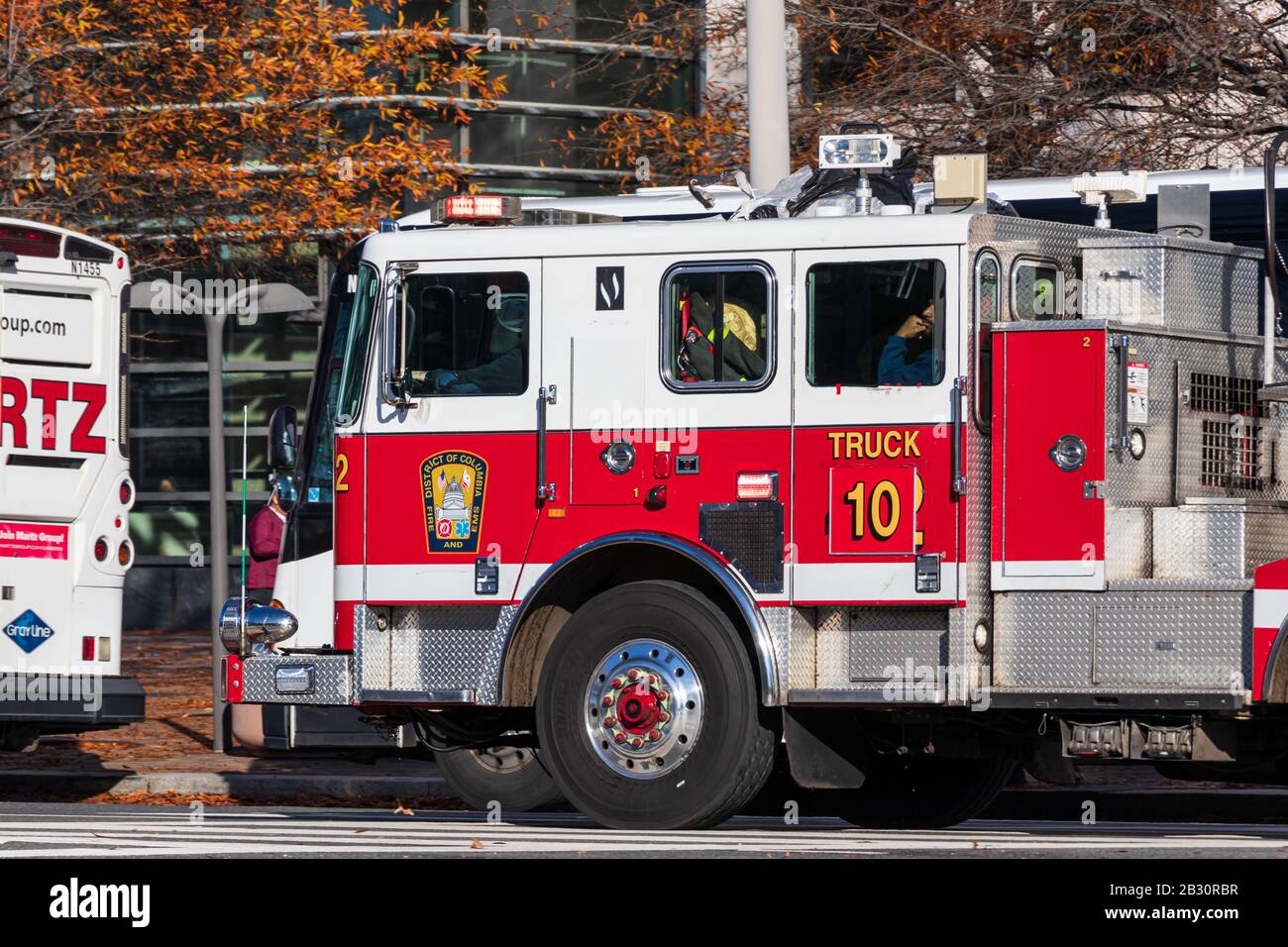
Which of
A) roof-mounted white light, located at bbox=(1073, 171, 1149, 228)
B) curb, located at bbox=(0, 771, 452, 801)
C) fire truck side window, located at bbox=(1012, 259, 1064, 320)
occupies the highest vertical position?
roof-mounted white light, located at bbox=(1073, 171, 1149, 228)

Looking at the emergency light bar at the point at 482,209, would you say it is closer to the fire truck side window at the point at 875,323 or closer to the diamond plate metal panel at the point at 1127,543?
the fire truck side window at the point at 875,323

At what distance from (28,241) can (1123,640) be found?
6532 millimetres

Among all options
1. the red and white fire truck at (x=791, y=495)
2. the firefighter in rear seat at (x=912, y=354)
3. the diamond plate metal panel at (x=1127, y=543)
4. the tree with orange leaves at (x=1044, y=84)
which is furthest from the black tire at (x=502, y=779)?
the tree with orange leaves at (x=1044, y=84)

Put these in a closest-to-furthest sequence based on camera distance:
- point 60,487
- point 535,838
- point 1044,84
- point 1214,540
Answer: point 1214,540
point 535,838
point 60,487
point 1044,84

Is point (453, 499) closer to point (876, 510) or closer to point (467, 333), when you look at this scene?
point (467, 333)

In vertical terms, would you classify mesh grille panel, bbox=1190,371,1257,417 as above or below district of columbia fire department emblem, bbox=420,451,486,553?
above

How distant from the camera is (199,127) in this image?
18.4 m

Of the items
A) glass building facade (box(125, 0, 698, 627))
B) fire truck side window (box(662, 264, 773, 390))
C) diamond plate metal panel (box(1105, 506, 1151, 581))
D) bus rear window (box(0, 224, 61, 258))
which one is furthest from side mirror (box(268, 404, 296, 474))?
glass building facade (box(125, 0, 698, 627))

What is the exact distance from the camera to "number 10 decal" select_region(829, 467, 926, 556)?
1022cm

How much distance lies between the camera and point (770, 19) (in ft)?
48.3

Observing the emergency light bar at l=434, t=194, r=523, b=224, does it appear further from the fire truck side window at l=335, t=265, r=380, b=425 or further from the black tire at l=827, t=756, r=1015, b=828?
the black tire at l=827, t=756, r=1015, b=828

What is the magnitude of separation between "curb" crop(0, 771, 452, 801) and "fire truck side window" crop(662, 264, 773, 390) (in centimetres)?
389

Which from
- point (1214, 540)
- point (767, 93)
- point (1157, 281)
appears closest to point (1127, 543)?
point (1214, 540)
